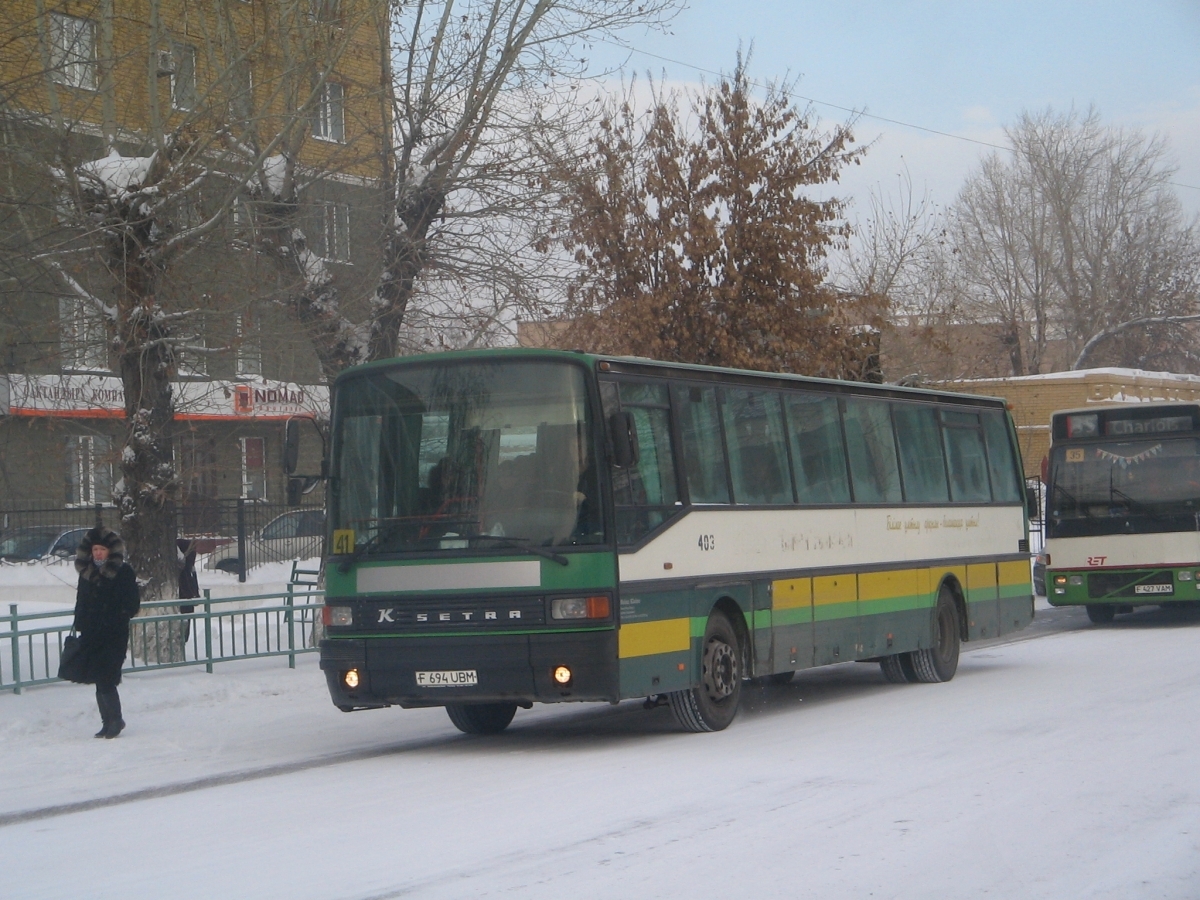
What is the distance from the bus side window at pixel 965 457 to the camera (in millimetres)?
16547

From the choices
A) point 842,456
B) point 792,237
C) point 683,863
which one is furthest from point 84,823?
point 792,237

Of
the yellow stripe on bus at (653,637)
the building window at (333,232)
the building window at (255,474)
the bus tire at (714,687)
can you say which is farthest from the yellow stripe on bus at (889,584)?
the building window at (255,474)

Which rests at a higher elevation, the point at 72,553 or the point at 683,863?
the point at 72,553

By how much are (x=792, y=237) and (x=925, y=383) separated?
1197 cm

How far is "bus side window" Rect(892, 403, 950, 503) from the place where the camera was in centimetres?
1555

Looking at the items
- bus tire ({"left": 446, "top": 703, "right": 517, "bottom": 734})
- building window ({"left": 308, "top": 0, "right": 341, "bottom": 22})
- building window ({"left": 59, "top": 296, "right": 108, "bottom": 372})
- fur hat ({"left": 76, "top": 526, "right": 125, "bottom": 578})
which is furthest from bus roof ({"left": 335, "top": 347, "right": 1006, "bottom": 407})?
building window ({"left": 59, "top": 296, "right": 108, "bottom": 372})

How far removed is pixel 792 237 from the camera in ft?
74.8

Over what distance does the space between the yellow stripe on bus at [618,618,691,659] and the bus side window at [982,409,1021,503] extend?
7043 millimetres

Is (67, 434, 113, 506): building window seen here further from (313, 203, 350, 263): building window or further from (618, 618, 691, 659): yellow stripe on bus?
(618, 618, 691, 659): yellow stripe on bus

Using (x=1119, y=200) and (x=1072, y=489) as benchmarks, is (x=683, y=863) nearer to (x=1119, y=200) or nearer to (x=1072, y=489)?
(x=1072, y=489)

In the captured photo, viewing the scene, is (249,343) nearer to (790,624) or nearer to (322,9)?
(322,9)

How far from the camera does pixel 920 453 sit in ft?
52.1

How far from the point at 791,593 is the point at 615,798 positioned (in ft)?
15.5

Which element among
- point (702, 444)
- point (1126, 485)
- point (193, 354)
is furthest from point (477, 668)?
point (1126, 485)
